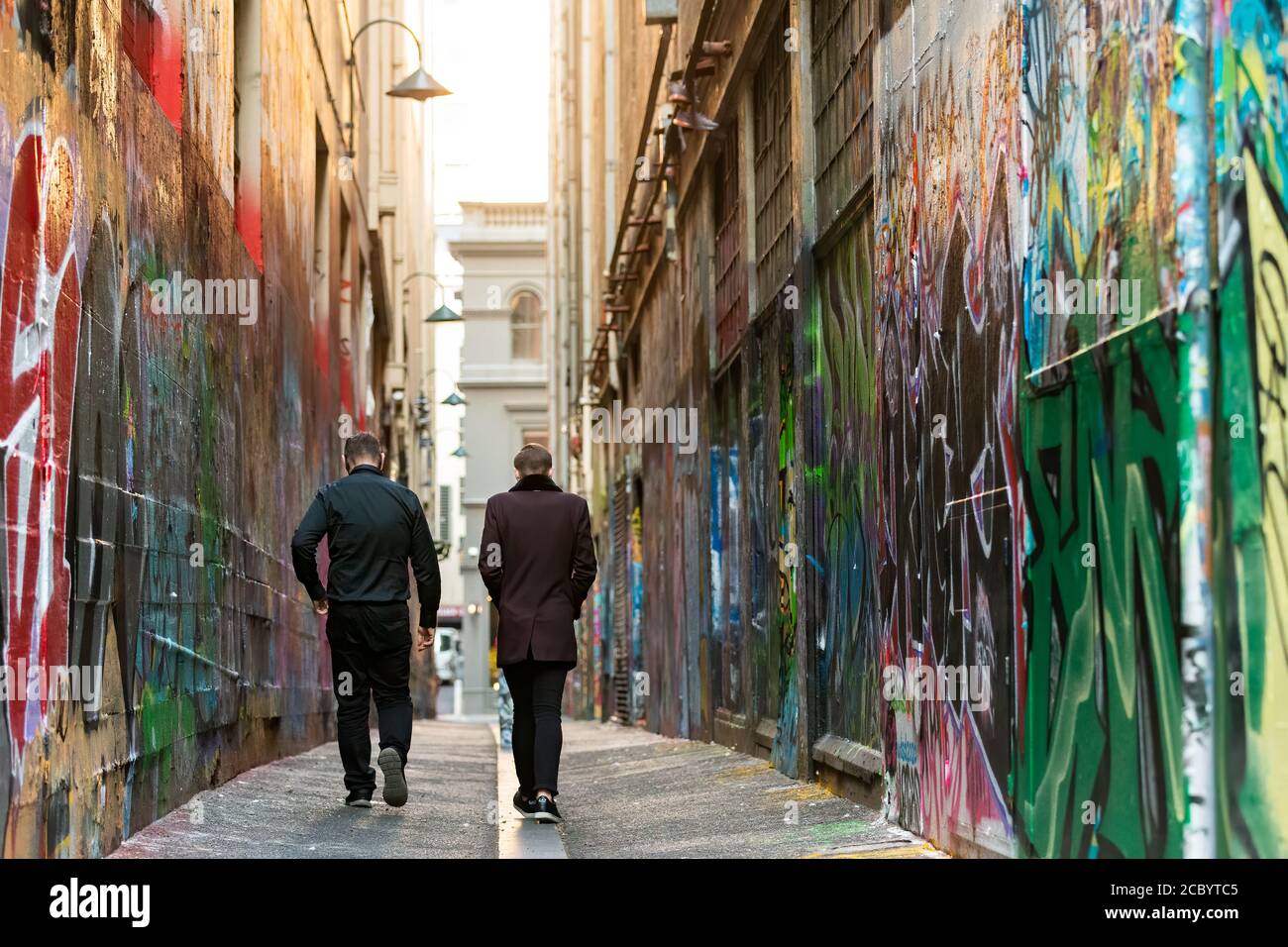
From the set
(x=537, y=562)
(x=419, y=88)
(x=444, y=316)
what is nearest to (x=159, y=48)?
(x=537, y=562)

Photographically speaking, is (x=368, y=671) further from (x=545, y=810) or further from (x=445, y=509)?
(x=445, y=509)

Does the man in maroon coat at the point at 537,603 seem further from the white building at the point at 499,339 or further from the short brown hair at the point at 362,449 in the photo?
the white building at the point at 499,339

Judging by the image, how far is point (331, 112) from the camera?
1905 cm

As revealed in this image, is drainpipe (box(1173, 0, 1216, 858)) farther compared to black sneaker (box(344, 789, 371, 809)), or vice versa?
black sneaker (box(344, 789, 371, 809))

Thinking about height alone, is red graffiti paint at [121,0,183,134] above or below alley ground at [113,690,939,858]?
above

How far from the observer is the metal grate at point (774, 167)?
449 inches

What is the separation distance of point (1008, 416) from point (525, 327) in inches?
1878

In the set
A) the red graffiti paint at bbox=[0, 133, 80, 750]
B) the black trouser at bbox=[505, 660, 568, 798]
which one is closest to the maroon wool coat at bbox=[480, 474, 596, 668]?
the black trouser at bbox=[505, 660, 568, 798]

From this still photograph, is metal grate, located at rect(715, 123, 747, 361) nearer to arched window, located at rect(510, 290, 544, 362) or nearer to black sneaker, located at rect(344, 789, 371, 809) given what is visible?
black sneaker, located at rect(344, 789, 371, 809)

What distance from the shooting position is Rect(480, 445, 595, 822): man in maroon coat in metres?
8.59

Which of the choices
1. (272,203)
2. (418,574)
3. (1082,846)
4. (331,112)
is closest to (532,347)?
(331,112)

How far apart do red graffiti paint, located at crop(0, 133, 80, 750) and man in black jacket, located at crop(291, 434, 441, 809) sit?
282 cm
